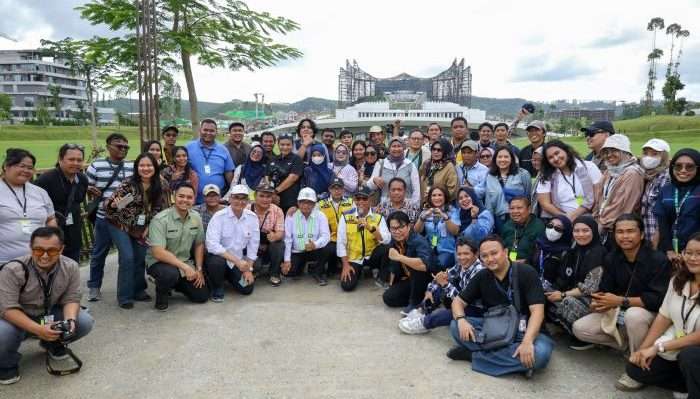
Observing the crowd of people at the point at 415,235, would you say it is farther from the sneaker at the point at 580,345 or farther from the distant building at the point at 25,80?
the distant building at the point at 25,80

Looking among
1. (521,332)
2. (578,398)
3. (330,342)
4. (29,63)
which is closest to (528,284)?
(521,332)

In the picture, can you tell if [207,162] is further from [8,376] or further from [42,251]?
[8,376]

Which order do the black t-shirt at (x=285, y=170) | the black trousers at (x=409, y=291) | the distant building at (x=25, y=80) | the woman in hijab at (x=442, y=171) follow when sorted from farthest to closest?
1. the distant building at (x=25, y=80)
2. the black t-shirt at (x=285, y=170)
3. the woman in hijab at (x=442, y=171)
4. the black trousers at (x=409, y=291)

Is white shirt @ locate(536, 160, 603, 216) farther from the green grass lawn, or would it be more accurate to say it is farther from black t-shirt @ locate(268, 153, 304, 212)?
the green grass lawn

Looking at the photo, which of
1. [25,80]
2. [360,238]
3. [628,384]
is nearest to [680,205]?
[628,384]

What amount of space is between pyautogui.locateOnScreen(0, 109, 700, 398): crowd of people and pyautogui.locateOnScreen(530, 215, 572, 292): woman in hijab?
15mm

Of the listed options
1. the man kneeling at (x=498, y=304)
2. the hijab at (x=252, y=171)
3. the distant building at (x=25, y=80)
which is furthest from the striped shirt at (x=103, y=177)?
the distant building at (x=25, y=80)

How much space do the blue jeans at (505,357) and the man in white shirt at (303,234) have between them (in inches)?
93.6

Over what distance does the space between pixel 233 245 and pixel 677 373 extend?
13.1 feet

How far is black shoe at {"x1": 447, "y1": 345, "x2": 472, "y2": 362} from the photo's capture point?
3439mm

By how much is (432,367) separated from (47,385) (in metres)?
2.68

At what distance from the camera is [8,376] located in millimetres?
3115

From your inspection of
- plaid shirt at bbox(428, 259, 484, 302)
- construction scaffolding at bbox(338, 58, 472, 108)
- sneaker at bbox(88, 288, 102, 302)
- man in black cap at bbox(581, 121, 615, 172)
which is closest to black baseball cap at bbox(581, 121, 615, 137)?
man in black cap at bbox(581, 121, 615, 172)

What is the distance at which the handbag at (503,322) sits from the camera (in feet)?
10.7
